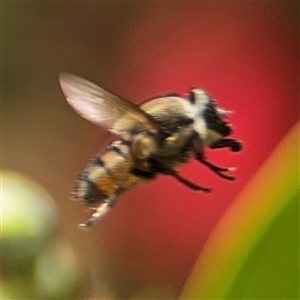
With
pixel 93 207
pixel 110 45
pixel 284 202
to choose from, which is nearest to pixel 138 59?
pixel 110 45

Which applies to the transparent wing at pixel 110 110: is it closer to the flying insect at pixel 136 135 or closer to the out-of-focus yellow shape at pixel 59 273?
the flying insect at pixel 136 135

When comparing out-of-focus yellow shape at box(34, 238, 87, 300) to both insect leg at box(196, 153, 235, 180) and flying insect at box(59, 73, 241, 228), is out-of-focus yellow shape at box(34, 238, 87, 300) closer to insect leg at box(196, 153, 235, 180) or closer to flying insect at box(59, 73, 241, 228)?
flying insect at box(59, 73, 241, 228)

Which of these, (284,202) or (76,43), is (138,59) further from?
(284,202)

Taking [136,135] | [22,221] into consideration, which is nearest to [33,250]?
[22,221]

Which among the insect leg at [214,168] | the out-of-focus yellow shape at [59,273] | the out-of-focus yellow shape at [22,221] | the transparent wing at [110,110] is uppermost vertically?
the transparent wing at [110,110]

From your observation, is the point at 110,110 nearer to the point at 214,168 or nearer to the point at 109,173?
the point at 109,173

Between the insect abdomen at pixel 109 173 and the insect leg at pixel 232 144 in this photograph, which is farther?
the insect leg at pixel 232 144

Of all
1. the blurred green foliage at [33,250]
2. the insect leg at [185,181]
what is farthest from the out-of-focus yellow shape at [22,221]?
the insect leg at [185,181]
